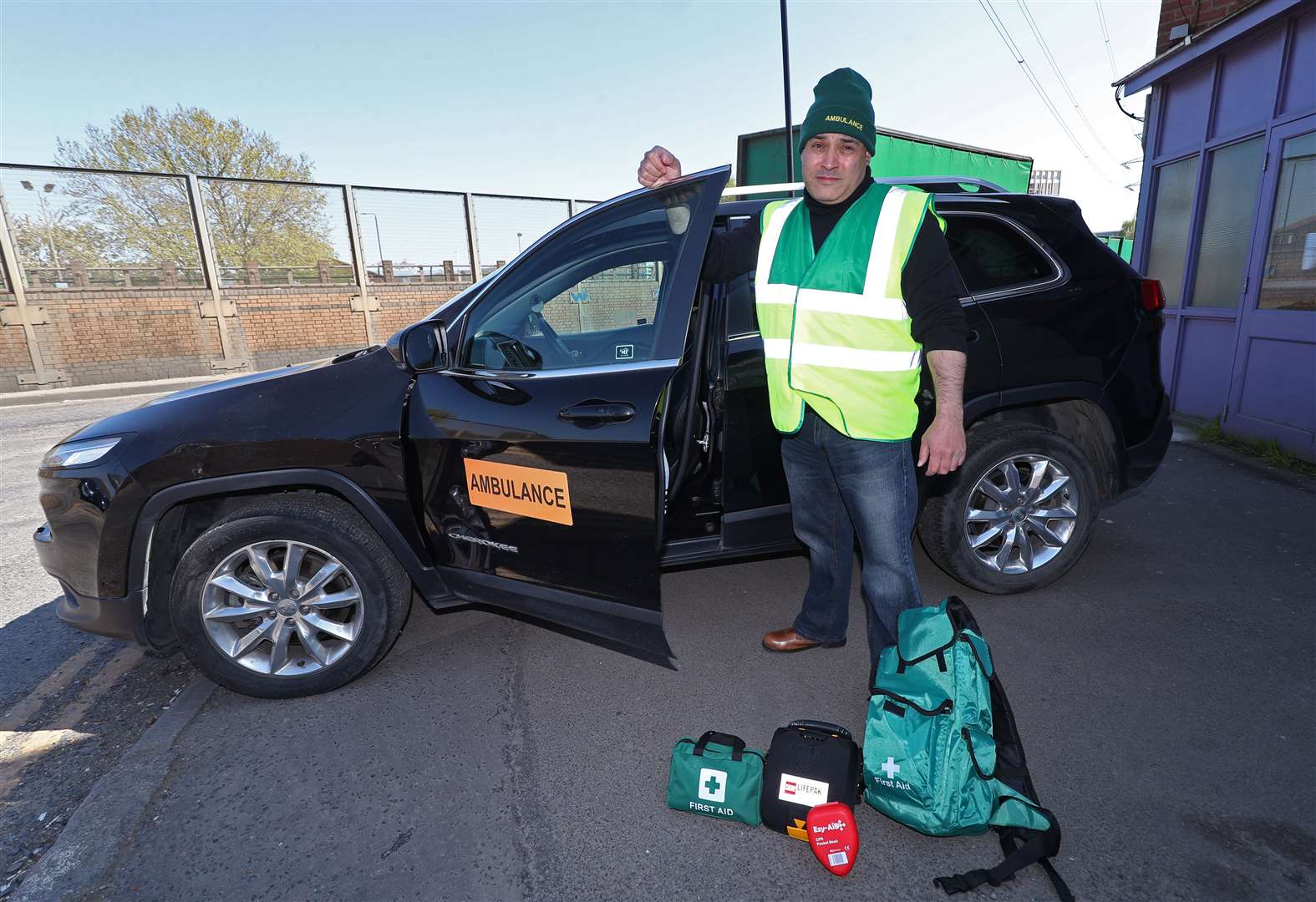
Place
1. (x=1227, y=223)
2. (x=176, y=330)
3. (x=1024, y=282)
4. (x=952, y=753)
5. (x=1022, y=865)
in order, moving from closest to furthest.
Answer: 1. (x=1022, y=865)
2. (x=952, y=753)
3. (x=1024, y=282)
4. (x=1227, y=223)
5. (x=176, y=330)

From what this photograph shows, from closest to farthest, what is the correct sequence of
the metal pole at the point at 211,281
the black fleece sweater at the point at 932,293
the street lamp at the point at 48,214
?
1. the black fleece sweater at the point at 932,293
2. the street lamp at the point at 48,214
3. the metal pole at the point at 211,281

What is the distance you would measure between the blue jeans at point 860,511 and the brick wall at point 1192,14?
640 cm

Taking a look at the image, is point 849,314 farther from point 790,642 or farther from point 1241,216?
point 1241,216

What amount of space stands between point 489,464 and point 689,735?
1.17 m

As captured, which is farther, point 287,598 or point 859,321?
point 287,598

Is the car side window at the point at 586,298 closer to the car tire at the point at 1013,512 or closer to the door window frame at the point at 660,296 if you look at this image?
the door window frame at the point at 660,296

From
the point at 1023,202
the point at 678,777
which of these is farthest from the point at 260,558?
the point at 1023,202

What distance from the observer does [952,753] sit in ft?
6.21

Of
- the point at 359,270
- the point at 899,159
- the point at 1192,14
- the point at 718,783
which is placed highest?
the point at 1192,14

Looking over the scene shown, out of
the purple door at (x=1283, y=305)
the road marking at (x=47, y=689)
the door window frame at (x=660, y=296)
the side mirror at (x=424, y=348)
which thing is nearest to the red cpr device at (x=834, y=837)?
the door window frame at (x=660, y=296)

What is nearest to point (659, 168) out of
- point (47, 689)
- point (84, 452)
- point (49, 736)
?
point (84, 452)

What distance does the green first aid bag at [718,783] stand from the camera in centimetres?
200

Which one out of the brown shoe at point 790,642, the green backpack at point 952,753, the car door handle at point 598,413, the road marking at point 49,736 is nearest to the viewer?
the green backpack at point 952,753

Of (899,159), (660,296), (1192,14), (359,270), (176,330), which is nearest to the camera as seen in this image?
(660,296)
